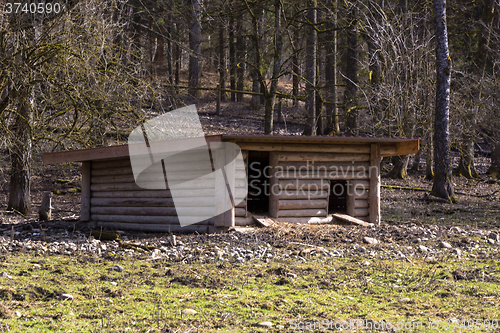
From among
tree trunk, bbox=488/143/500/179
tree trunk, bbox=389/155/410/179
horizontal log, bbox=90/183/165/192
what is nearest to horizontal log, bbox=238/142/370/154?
horizontal log, bbox=90/183/165/192

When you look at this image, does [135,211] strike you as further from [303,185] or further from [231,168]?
[303,185]

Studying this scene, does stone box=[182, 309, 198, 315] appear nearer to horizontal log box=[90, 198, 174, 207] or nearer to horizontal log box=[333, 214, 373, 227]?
horizontal log box=[90, 198, 174, 207]

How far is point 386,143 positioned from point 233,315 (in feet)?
24.4

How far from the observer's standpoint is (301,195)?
963 cm

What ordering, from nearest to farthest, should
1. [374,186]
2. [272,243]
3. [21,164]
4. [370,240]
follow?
[272,243]
[370,240]
[374,186]
[21,164]

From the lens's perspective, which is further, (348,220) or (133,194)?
(133,194)

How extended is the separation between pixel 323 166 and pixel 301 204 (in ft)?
3.32

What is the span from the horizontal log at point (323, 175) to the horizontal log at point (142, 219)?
6.27 ft

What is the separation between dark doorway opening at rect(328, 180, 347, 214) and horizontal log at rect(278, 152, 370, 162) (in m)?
1.51

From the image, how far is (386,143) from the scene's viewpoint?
1052cm

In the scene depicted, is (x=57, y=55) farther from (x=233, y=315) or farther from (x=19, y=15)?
(x=233, y=315)

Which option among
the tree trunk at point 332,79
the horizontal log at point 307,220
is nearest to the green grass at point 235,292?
the horizontal log at point 307,220

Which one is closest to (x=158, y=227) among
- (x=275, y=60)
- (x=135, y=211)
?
(x=135, y=211)

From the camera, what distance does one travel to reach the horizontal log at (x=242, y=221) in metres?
9.05
